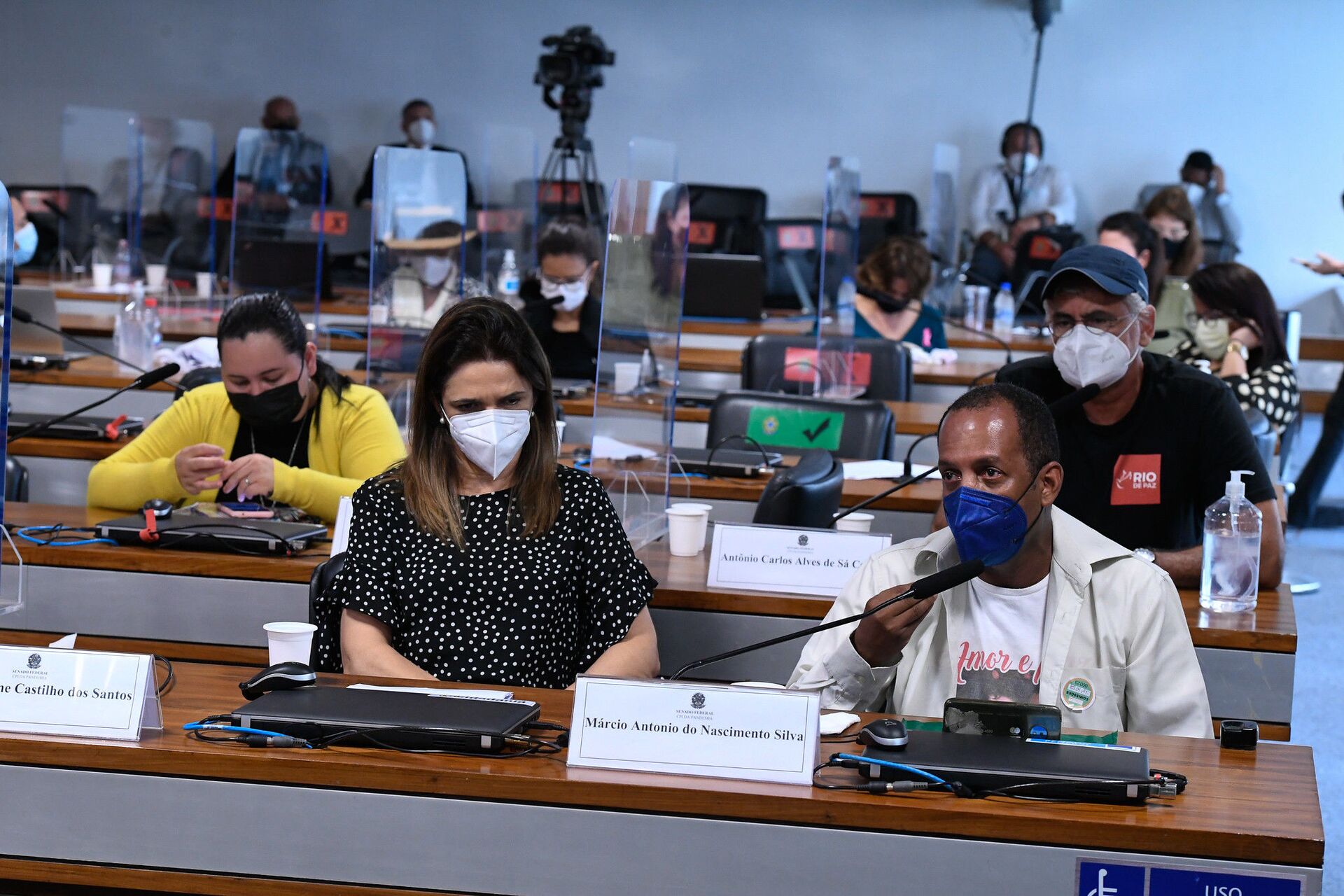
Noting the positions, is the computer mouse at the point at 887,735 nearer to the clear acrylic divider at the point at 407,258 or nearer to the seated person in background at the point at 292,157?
the clear acrylic divider at the point at 407,258

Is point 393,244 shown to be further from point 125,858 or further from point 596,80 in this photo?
point 596,80

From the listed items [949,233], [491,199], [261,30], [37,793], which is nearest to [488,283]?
[491,199]

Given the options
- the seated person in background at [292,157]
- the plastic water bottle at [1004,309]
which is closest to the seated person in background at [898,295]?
the plastic water bottle at [1004,309]

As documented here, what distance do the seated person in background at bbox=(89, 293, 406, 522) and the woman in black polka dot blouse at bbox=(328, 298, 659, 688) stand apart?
0.77 meters

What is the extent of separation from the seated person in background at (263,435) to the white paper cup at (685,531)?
2.07ft

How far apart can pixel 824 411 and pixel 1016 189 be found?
588cm

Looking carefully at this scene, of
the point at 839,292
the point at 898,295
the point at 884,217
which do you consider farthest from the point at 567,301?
the point at 884,217

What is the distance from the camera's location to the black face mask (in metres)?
2.88

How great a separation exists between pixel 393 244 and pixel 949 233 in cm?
507

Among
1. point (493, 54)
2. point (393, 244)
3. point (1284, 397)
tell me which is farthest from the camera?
point (493, 54)

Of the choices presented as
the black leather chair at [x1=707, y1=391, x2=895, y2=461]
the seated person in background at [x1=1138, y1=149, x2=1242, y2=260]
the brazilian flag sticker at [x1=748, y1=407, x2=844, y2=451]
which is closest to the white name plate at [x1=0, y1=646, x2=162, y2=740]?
the black leather chair at [x1=707, y1=391, x2=895, y2=461]

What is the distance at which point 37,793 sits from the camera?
1.48 metres

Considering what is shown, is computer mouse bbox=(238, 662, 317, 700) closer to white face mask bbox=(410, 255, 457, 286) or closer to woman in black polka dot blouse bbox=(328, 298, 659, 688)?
woman in black polka dot blouse bbox=(328, 298, 659, 688)

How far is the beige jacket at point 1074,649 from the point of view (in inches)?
70.3
